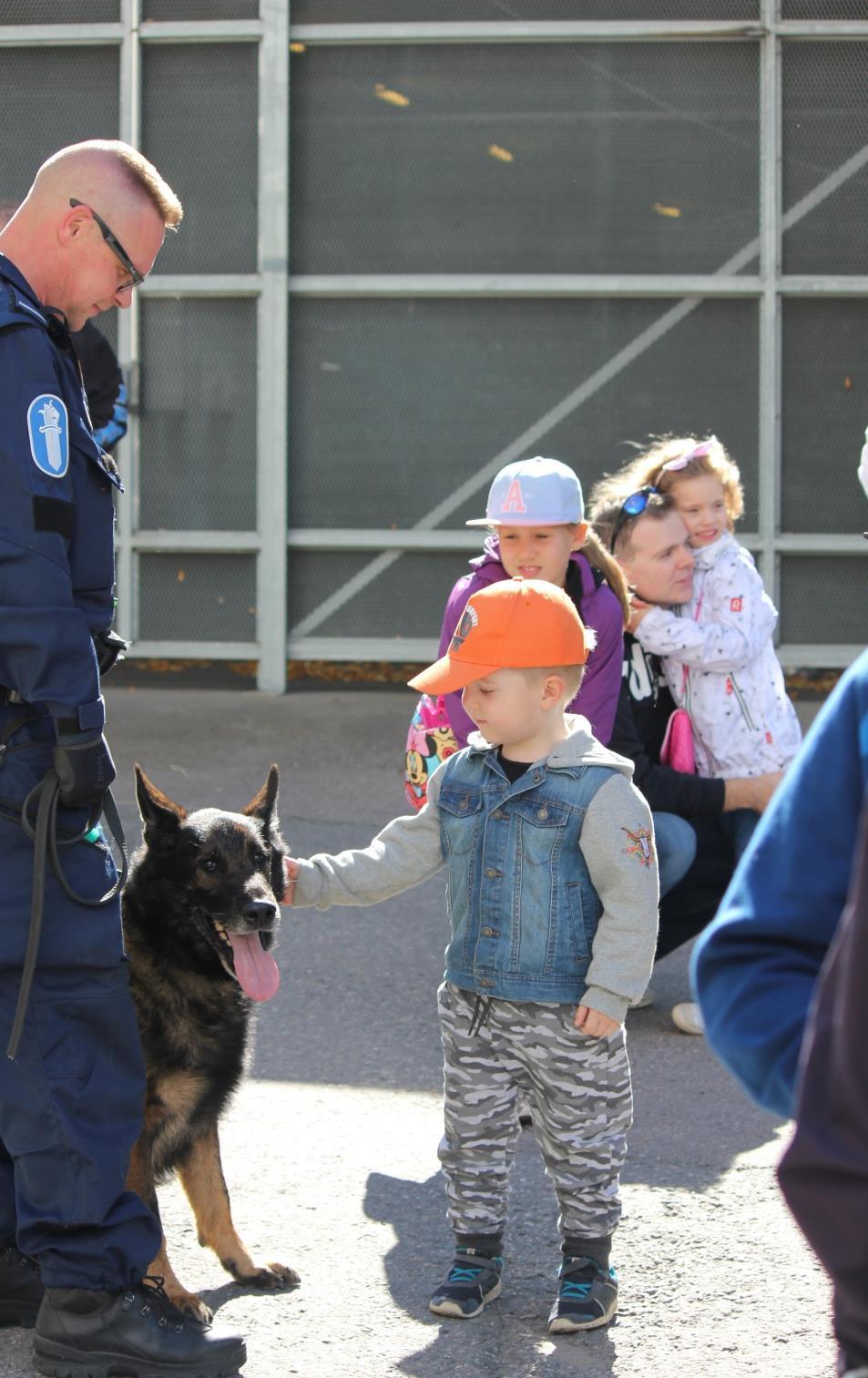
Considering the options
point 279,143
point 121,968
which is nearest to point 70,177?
point 121,968

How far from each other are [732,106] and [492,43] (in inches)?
55.4

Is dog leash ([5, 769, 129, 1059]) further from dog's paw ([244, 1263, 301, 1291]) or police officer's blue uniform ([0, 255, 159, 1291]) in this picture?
dog's paw ([244, 1263, 301, 1291])

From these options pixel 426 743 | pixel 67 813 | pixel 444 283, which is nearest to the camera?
pixel 67 813

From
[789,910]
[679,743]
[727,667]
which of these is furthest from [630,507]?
[789,910]

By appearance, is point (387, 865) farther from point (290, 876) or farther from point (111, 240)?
point (111, 240)

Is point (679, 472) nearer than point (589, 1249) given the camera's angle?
No

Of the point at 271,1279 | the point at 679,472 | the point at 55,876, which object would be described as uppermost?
the point at 679,472

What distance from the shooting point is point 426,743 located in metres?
4.86

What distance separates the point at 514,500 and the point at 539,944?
4.87 feet

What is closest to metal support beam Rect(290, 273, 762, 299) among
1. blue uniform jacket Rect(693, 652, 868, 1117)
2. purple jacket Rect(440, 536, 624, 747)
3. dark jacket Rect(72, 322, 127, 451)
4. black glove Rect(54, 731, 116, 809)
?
dark jacket Rect(72, 322, 127, 451)

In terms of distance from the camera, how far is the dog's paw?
368cm

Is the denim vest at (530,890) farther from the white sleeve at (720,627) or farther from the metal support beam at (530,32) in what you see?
the metal support beam at (530,32)

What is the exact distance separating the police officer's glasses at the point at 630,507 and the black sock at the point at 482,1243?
8.16ft

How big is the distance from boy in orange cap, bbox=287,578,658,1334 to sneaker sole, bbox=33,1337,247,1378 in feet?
1.91
